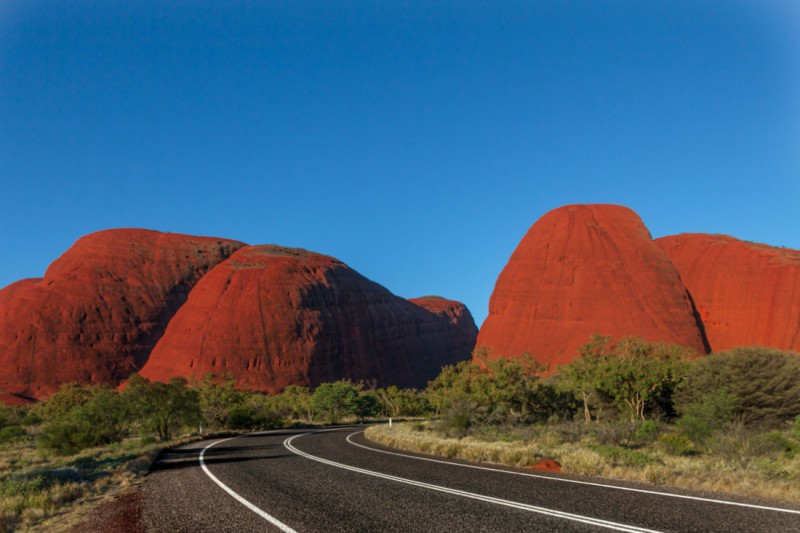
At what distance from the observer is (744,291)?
65.8 meters

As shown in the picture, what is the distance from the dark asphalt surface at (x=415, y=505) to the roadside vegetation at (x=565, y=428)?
6.39 feet

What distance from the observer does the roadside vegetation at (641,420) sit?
12297 millimetres

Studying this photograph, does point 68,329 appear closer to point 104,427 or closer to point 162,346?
point 162,346

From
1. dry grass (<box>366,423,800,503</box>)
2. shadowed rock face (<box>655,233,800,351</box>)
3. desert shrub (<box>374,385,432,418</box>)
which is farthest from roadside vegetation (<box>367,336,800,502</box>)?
shadowed rock face (<box>655,233,800,351</box>)

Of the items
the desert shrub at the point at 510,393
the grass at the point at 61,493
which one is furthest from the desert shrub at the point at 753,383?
the grass at the point at 61,493

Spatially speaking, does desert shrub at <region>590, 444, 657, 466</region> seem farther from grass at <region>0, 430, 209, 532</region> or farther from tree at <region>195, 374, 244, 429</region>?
tree at <region>195, 374, 244, 429</region>

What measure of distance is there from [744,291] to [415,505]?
72.5 m

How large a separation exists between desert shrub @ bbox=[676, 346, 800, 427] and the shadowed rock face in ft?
132

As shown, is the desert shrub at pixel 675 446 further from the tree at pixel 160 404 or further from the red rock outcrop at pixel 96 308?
the red rock outcrop at pixel 96 308

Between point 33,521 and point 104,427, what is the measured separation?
21508 mm

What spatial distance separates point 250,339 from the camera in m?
84.8

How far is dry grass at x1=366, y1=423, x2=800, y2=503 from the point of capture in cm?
982

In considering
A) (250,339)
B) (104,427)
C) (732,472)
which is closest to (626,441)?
(732,472)

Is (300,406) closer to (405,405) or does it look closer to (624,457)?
(405,405)
